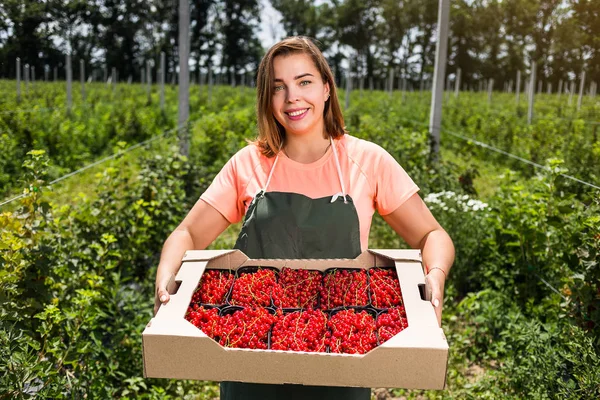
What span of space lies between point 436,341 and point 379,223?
490 centimetres

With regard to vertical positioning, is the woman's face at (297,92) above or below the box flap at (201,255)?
above

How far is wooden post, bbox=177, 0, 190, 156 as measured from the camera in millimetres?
5297

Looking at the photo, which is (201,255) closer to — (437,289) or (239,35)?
(437,289)

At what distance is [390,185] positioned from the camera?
176 centimetres

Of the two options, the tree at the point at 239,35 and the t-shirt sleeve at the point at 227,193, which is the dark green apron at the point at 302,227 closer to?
A: the t-shirt sleeve at the point at 227,193

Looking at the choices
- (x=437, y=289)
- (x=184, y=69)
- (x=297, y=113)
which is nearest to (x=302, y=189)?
(x=297, y=113)

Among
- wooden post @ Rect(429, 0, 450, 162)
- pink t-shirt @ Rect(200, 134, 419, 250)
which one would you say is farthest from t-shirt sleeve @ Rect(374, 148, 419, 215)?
wooden post @ Rect(429, 0, 450, 162)

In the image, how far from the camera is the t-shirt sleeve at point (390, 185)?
5.75ft

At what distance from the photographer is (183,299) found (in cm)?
133

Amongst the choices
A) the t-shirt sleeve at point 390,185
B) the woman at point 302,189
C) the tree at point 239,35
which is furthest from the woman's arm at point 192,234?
the tree at point 239,35

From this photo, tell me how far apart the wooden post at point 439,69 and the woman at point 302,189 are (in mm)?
3972

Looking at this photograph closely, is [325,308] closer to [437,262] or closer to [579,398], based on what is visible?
[437,262]

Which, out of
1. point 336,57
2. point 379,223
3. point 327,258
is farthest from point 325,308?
point 336,57

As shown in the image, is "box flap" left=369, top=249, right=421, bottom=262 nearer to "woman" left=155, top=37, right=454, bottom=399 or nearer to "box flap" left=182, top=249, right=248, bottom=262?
"woman" left=155, top=37, right=454, bottom=399
